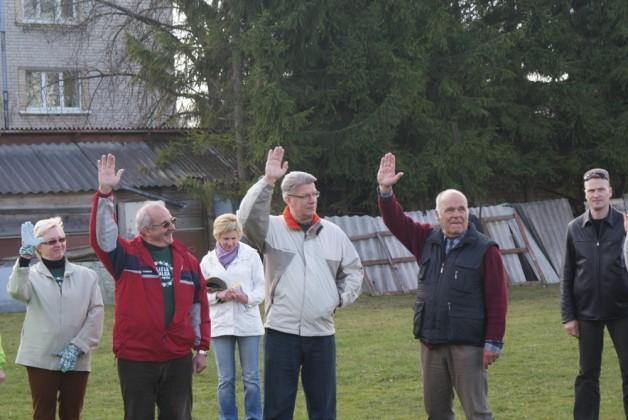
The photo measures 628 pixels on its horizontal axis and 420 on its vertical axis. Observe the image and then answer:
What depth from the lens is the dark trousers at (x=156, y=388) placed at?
6.96 metres

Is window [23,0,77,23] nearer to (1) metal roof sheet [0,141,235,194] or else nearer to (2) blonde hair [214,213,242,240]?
(1) metal roof sheet [0,141,235,194]

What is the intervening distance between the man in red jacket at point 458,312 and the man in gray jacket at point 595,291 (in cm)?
133

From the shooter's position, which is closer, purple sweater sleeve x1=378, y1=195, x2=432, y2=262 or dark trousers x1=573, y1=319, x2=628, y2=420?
purple sweater sleeve x1=378, y1=195, x2=432, y2=262

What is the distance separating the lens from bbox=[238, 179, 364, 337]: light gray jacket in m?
7.28

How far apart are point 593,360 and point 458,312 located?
1681 mm

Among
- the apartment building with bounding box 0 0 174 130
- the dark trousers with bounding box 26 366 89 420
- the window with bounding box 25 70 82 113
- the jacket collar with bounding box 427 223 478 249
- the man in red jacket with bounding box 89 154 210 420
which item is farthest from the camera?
the window with bounding box 25 70 82 113

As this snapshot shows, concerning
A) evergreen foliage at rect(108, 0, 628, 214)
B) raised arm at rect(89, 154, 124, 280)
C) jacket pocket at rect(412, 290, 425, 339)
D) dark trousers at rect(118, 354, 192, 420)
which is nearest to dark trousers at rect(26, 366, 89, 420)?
dark trousers at rect(118, 354, 192, 420)

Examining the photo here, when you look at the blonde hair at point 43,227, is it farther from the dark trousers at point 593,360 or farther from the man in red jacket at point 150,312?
the dark trousers at point 593,360

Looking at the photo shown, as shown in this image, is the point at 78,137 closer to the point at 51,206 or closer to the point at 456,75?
the point at 51,206

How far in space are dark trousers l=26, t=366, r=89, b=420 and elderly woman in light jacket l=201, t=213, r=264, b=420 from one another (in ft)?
4.51

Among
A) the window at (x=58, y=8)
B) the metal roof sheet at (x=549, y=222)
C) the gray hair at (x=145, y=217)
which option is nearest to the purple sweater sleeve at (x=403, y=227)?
the gray hair at (x=145, y=217)

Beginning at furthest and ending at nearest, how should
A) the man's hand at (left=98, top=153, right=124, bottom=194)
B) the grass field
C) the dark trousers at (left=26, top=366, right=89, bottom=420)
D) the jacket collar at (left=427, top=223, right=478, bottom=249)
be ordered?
the grass field
the dark trousers at (left=26, top=366, right=89, bottom=420)
the jacket collar at (left=427, top=223, right=478, bottom=249)
the man's hand at (left=98, top=153, right=124, bottom=194)

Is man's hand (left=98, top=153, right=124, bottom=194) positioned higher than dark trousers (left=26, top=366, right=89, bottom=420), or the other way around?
man's hand (left=98, top=153, right=124, bottom=194)

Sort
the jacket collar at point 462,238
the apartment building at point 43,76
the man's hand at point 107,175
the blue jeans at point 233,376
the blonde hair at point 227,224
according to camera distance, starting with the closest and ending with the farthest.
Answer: the man's hand at point 107,175 → the jacket collar at point 462,238 → the blue jeans at point 233,376 → the blonde hair at point 227,224 → the apartment building at point 43,76
